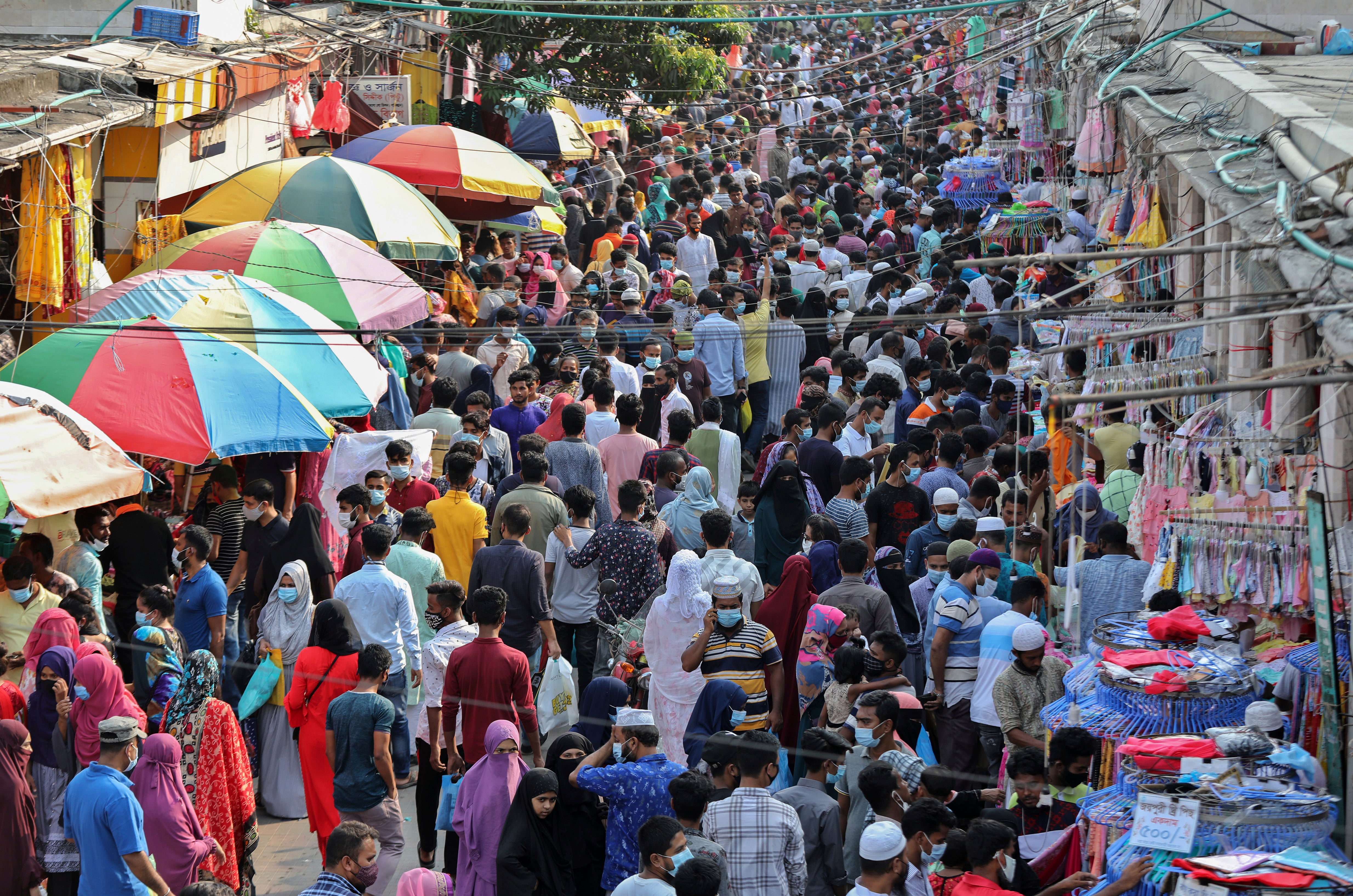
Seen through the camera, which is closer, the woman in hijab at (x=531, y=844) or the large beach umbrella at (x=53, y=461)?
the woman in hijab at (x=531, y=844)

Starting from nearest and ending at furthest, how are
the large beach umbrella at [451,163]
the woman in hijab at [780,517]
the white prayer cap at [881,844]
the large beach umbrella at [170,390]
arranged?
the white prayer cap at [881,844] → the woman in hijab at [780,517] → the large beach umbrella at [170,390] → the large beach umbrella at [451,163]

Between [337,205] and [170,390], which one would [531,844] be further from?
[337,205]

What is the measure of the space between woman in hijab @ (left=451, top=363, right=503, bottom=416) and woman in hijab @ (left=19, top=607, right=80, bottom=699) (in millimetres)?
4653

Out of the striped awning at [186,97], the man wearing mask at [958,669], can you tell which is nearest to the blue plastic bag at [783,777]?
the man wearing mask at [958,669]

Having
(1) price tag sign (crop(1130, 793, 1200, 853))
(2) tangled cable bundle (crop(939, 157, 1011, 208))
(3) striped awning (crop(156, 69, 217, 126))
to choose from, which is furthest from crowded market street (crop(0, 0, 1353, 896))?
(2) tangled cable bundle (crop(939, 157, 1011, 208))

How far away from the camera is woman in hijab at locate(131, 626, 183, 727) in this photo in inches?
266

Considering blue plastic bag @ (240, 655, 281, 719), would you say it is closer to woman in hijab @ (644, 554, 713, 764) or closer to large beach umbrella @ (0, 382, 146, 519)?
large beach umbrella @ (0, 382, 146, 519)

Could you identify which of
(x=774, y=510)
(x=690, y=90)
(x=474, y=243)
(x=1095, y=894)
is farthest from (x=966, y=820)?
(x=690, y=90)

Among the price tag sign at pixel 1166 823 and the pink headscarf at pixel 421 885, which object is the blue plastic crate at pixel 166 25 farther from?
the price tag sign at pixel 1166 823

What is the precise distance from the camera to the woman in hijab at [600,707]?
6.53 meters

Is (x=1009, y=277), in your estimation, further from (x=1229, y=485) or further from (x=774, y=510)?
(x=1229, y=485)

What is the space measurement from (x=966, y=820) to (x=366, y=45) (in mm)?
15079

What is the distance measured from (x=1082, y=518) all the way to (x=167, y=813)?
4.94m

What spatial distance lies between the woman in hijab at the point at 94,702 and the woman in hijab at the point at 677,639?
7.95 ft
